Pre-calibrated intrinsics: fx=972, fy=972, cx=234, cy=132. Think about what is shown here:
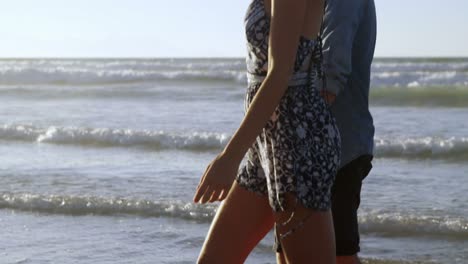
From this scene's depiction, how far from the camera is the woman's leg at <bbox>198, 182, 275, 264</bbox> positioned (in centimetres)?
307

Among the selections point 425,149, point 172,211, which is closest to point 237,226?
point 172,211

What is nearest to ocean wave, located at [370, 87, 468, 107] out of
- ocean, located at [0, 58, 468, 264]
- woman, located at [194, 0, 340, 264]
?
ocean, located at [0, 58, 468, 264]

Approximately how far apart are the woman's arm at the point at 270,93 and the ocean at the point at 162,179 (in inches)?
130

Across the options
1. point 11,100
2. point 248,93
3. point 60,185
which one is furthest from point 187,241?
point 11,100

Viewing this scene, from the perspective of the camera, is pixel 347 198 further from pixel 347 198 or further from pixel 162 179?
pixel 162 179

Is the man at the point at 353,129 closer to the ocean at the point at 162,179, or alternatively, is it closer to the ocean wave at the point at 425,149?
the ocean at the point at 162,179

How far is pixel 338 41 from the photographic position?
3.50 meters

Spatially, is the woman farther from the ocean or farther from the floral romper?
the ocean

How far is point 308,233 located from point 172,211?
468 centimetres

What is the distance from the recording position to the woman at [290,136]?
2756 mm

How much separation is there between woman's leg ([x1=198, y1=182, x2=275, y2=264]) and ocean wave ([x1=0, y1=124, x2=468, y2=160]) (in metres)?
7.87

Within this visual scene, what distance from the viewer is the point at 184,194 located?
8398mm

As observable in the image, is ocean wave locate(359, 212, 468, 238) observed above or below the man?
below

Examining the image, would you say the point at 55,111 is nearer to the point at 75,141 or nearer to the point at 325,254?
the point at 75,141
